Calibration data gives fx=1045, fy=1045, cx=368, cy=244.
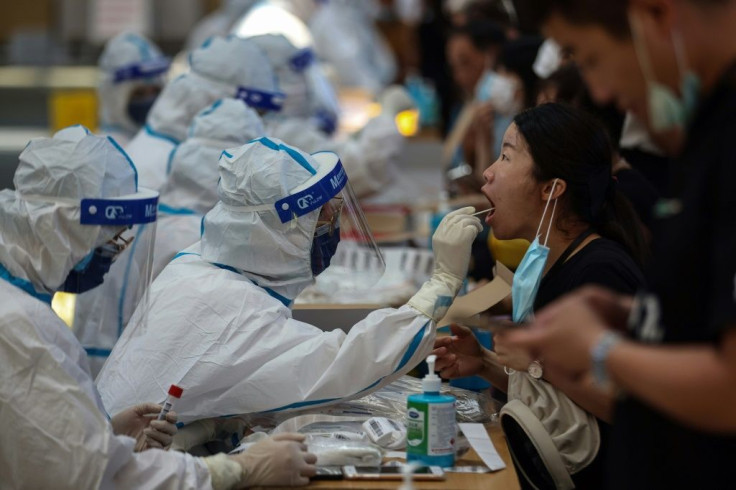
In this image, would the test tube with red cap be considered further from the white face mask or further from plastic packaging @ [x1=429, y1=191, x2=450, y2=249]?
the white face mask

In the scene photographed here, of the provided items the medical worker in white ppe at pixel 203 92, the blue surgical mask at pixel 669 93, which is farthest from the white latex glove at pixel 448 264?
the medical worker in white ppe at pixel 203 92

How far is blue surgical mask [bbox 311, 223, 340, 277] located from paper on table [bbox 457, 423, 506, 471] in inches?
23.8

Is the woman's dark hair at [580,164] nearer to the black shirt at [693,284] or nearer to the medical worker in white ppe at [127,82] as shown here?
the black shirt at [693,284]

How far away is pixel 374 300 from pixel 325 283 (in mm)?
341

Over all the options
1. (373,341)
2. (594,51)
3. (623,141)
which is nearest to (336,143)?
(623,141)

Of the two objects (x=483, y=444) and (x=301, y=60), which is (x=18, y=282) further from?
(x=301, y=60)

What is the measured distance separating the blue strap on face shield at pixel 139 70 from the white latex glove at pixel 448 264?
3.55m

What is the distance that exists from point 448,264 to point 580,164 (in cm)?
46

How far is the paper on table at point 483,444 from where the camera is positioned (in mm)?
2378

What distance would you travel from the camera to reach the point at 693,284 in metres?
1.51

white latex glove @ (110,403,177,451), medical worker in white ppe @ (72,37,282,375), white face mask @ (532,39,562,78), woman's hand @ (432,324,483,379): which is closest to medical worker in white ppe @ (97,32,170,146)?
medical worker in white ppe @ (72,37,282,375)

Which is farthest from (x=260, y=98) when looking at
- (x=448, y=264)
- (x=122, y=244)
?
(x=448, y=264)

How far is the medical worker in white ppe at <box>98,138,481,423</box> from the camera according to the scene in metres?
2.61

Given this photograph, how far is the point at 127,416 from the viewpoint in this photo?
2.56 m
